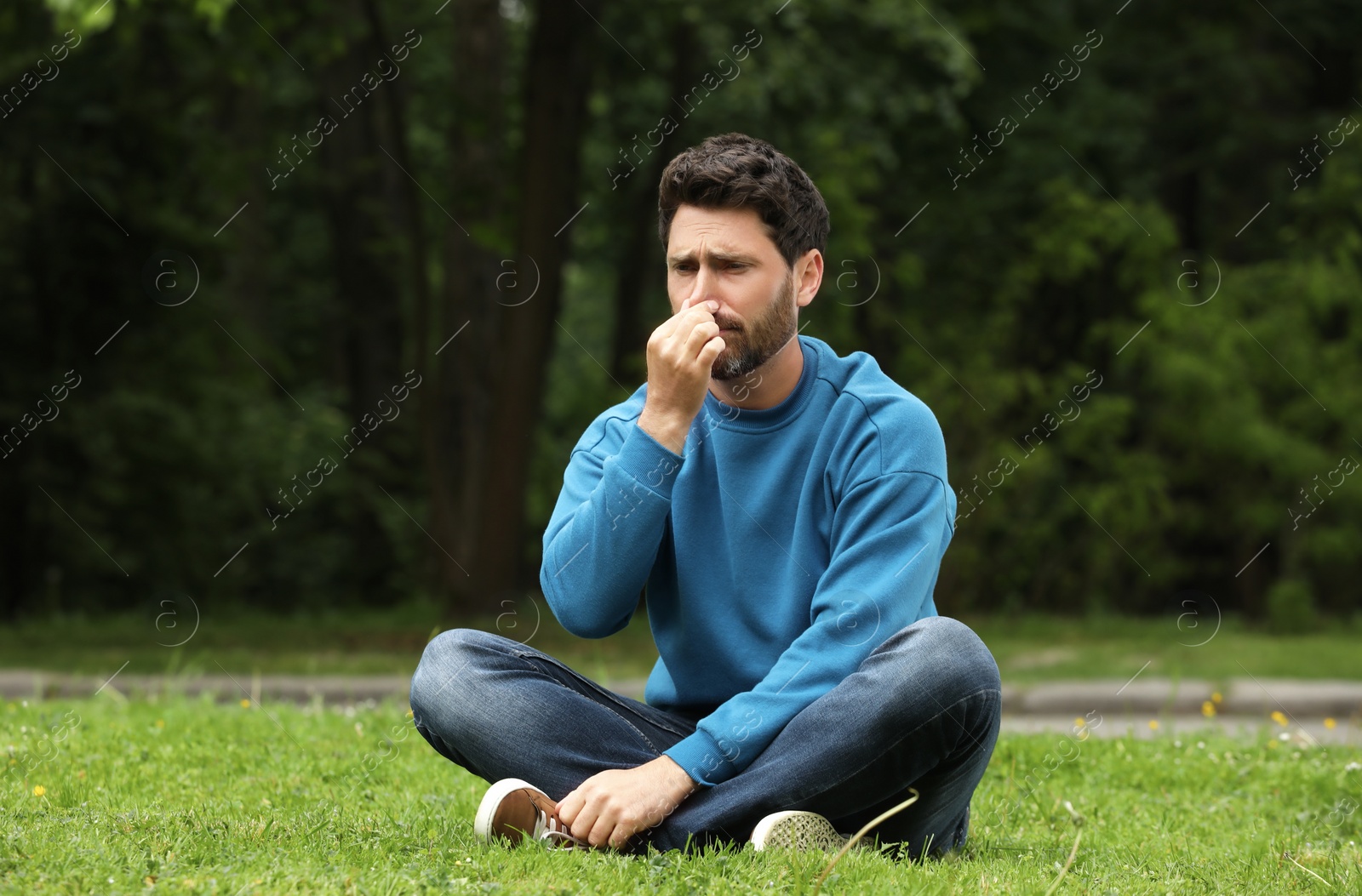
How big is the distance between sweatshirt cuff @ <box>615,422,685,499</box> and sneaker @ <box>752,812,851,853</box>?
707mm

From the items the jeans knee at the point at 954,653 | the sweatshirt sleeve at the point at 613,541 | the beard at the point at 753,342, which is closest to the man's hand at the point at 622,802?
the sweatshirt sleeve at the point at 613,541

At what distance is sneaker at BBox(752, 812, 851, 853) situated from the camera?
2.94 m

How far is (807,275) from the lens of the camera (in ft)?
11.7

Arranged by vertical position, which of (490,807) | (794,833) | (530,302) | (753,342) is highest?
(753,342)

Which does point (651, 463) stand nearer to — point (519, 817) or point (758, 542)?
point (758, 542)

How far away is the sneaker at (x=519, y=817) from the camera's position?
305 cm

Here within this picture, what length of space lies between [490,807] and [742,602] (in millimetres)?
711

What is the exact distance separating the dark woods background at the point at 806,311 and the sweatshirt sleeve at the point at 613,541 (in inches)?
286

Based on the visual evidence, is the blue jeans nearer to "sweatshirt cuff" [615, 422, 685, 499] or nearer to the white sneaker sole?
the white sneaker sole

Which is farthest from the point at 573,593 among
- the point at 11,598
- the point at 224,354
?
the point at 224,354

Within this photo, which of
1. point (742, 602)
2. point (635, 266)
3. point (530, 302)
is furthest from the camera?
point (635, 266)

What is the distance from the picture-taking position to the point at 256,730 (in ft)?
16.8

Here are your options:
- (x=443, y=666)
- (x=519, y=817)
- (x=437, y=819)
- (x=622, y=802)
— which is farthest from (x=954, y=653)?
(x=437, y=819)

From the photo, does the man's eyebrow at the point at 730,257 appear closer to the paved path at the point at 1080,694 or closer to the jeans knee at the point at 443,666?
the jeans knee at the point at 443,666
